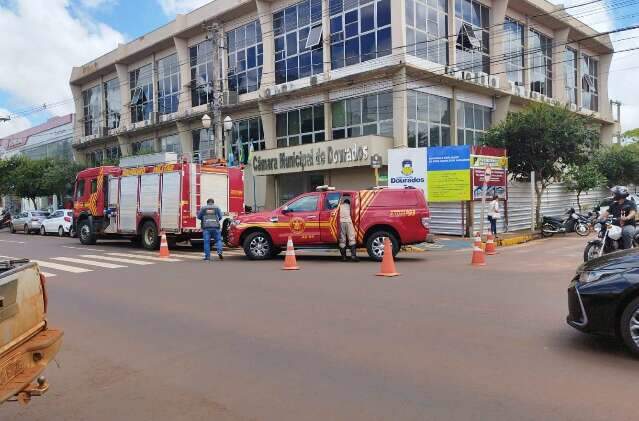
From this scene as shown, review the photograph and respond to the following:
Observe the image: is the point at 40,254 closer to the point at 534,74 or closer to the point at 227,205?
the point at 227,205

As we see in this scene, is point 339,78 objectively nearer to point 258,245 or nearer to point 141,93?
point 258,245

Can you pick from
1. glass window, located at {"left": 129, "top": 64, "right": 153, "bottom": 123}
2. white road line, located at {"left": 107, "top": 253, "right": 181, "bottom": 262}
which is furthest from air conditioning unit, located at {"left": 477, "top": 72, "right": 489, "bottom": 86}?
glass window, located at {"left": 129, "top": 64, "right": 153, "bottom": 123}

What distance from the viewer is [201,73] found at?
36.4 metres

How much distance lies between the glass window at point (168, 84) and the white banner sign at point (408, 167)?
22616 millimetres

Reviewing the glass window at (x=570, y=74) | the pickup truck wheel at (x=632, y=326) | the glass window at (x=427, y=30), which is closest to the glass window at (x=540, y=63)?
the glass window at (x=570, y=74)

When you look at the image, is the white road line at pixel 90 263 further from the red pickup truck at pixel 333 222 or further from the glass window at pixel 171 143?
the glass window at pixel 171 143

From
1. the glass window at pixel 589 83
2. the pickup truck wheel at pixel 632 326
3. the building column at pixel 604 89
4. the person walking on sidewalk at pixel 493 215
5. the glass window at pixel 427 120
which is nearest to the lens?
the pickup truck wheel at pixel 632 326

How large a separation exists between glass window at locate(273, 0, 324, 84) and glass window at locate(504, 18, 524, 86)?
39.6 feet

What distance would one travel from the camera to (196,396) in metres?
4.46

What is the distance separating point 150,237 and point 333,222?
26.4 feet

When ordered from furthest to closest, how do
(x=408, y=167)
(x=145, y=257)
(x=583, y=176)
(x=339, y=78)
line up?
1. (x=339, y=78)
2. (x=583, y=176)
3. (x=408, y=167)
4. (x=145, y=257)

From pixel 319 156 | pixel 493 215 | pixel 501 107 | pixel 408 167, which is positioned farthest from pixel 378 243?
pixel 501 107

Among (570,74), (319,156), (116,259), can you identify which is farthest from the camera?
(570,74)

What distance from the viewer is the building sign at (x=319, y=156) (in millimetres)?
24609
